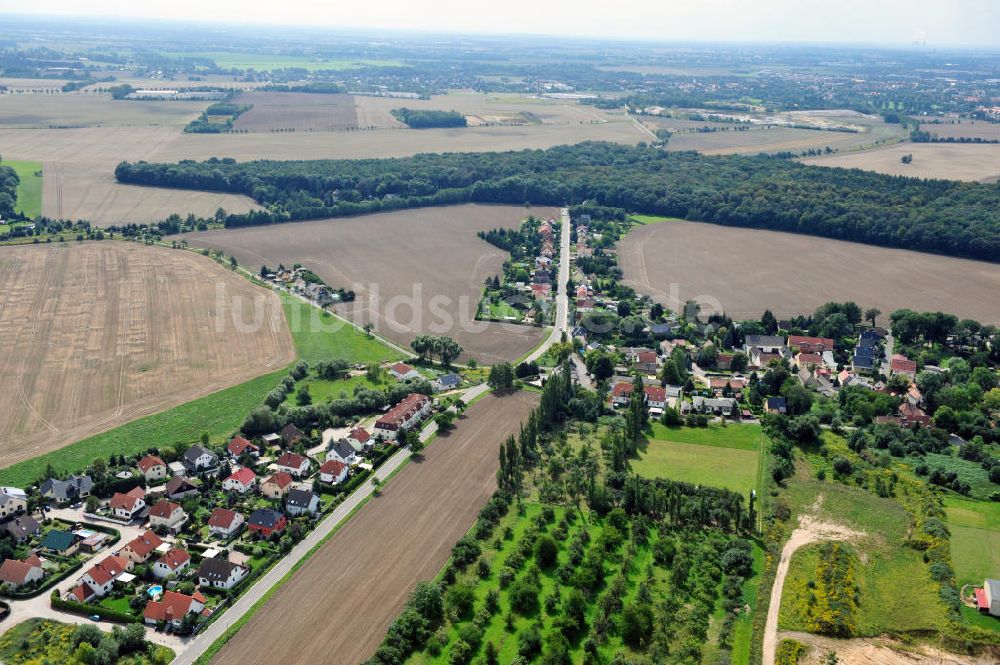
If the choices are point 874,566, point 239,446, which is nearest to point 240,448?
point 239,446

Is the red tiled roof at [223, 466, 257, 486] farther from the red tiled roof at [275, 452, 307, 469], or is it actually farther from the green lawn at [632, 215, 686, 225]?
the green lawn at [632, 215, 686, 225]

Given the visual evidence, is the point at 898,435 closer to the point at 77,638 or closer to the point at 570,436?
the point at 570,436

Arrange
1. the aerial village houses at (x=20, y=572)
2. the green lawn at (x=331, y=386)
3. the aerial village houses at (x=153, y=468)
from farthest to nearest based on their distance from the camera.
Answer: the green lawn at (x=331, y=386), the aerial village houses at (x=153, y=468), the aerial village houses at (x=20, y=572)

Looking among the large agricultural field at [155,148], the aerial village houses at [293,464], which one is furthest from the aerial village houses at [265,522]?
the large agricultural field at [155,148]

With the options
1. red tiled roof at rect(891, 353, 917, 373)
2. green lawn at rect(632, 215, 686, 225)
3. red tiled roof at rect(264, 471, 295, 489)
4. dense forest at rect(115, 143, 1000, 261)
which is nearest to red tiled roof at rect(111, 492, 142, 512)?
red tiled roof at rect(264, 471, 295, 489)

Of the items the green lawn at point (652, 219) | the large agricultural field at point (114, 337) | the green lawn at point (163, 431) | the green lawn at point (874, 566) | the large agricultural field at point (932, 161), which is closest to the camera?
the green lawn at point (874, 566)

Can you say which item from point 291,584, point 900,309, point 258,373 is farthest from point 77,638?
point 900,309

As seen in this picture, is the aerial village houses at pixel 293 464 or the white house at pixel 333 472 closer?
the white house at pixel 333 472

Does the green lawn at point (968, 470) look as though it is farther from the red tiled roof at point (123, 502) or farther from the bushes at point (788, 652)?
the red tiled roof at point (123, 502)
